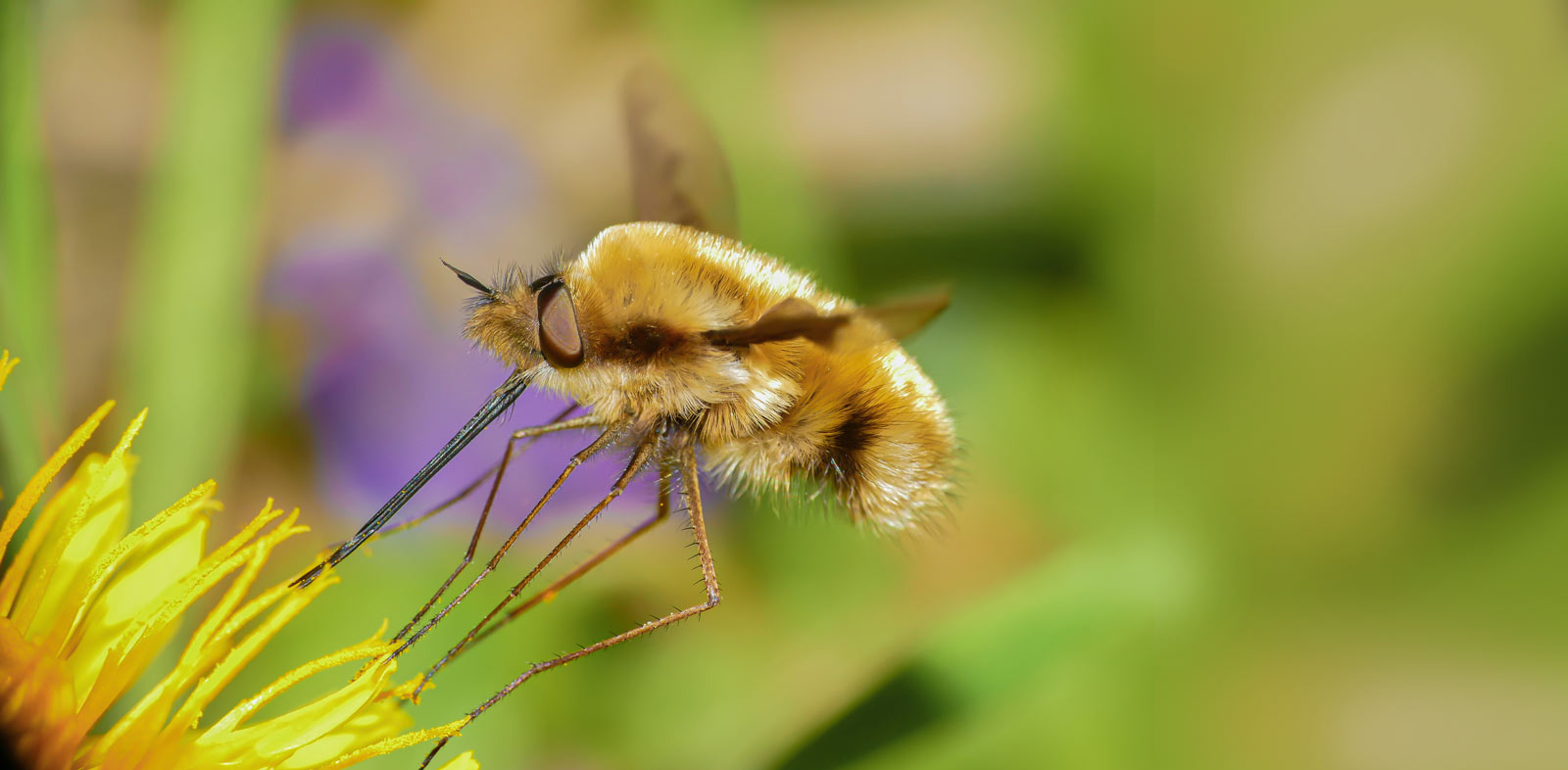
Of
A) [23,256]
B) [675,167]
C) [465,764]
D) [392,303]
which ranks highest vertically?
[392,303]

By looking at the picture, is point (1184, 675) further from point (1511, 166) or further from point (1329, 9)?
point (1329, 9)

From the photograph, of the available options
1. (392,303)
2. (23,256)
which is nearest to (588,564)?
(23,256)

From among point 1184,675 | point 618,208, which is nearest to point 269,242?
point 618,208

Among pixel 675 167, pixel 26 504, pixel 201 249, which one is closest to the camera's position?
pixel 26 504

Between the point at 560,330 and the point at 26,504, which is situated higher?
the point at 560,330

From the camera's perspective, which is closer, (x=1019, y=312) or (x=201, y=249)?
(x=201, y=249)

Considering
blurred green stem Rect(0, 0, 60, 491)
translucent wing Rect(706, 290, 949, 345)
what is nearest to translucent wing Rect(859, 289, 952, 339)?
translucent wing Rect(706, 290, 949, 345)

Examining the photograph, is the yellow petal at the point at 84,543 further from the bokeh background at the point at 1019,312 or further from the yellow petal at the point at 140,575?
the bokeh background at the point at 1019,312

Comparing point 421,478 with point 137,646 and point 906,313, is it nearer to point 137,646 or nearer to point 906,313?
point 137,646
